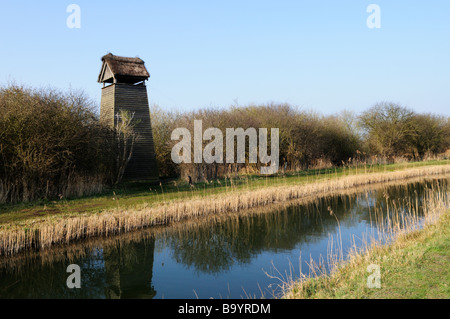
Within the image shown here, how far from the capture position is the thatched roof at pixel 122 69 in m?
21.9

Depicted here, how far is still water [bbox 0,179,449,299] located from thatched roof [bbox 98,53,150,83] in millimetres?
13033

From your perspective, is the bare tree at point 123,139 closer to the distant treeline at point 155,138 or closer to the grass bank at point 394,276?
the distant treeline at point 155,138

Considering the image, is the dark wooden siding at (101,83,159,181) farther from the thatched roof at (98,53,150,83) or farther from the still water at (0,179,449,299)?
the still water at (0,179,449,299)

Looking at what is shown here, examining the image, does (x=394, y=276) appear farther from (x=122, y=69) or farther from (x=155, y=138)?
(x=155, y=138)

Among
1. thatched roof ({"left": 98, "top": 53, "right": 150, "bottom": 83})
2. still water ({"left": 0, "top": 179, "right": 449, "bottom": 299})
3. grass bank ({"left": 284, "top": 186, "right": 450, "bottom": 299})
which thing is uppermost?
thatched roof ({"left": 98, "top": 53, "right": 150, "bottom": 83})

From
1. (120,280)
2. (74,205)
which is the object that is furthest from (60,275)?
(74,205)

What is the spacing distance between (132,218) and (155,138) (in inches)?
619

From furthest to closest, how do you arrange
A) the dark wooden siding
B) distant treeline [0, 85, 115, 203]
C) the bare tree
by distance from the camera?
the dark wooden siding < the bare tree < distant treeline [0, 85, 115, 203]

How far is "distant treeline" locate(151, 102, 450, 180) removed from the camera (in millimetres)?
22383

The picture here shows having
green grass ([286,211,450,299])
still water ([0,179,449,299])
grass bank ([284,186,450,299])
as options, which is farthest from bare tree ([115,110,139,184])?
green grass ([286,211,450,299])

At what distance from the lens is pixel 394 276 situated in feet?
18.8

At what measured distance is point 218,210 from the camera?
13.3 metres

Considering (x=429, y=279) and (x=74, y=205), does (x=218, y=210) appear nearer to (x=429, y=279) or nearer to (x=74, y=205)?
(x=74, y=205)
